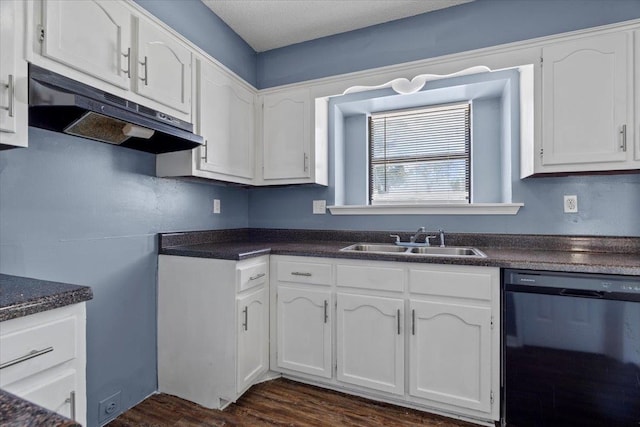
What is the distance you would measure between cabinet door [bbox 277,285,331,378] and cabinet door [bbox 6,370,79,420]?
46.5 inches

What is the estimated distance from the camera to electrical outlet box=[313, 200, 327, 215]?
2664 millimetres

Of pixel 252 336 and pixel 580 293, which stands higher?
pixel 580 293

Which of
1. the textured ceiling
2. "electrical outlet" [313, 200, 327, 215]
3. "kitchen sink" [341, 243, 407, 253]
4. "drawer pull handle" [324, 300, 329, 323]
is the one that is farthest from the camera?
"electrical outlet" [313, 200, 327, 215]

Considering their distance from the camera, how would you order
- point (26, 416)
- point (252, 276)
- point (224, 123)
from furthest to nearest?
point (224, 123), point (252, 276), point (26, 416)

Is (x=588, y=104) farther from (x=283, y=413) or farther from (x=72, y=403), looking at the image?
(x=72, y=403)

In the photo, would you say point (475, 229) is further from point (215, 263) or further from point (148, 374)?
point (148, 374)

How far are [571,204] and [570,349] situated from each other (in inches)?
39.2

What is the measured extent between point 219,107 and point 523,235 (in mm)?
2217

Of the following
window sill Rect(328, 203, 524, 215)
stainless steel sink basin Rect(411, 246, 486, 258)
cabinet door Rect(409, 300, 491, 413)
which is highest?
window sill Rect(328, 203, 524, 215)

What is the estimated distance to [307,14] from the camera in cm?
235

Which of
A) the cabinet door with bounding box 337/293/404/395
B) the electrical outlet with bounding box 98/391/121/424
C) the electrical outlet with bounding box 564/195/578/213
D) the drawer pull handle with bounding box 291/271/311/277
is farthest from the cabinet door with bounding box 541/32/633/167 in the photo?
the electrical outlet with bounding box 98/391/121/424

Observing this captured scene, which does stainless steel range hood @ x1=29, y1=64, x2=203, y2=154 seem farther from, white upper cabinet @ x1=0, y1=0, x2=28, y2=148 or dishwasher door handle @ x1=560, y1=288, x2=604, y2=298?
dishwasher door handle @ x1=560, y1=288, x2=604, y2=298

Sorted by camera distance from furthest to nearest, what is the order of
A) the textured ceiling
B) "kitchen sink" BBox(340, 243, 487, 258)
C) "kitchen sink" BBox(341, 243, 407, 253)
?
"kitchen sink" BBox(341, 243, 407, 253) → the textured ceiling → "kitchen sink" BBox(340, 243, 487, 258)

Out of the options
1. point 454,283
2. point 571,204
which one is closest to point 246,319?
point 454,283
